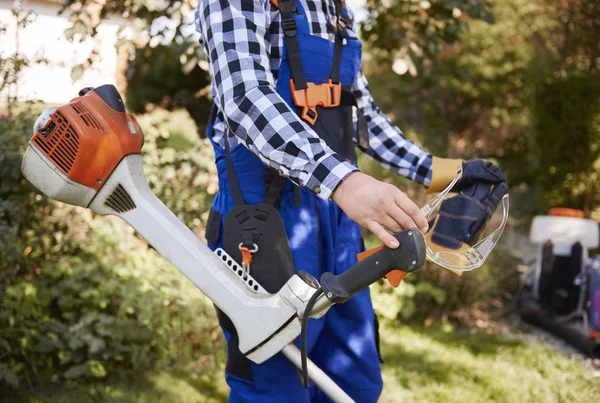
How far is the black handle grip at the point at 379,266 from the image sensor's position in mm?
1136

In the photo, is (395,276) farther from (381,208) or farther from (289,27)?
(289,27)

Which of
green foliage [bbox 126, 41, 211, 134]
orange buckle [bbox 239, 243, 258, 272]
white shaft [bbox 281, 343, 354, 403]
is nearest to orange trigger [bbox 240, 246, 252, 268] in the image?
orange buckle [bbox 239, 243, 258, 272]

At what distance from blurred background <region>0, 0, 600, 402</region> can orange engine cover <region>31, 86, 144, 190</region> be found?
1522 mm

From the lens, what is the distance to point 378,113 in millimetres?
1902

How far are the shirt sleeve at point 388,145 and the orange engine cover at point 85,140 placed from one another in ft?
2.42

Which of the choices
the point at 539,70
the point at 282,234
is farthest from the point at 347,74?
the point at 539,70

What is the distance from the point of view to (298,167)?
127 centimetres

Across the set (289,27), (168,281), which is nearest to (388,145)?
(289,27)

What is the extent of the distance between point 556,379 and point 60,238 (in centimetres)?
291

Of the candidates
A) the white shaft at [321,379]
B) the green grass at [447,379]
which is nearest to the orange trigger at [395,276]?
the white shaft at [321,379]

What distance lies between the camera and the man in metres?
1.26

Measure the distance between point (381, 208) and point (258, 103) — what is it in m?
0.36

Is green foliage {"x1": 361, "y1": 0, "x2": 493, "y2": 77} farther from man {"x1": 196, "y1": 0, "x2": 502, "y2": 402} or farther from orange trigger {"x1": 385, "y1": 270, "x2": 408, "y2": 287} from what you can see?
orange trigger {"x1": 385, "y1": 270, "x2": 408, "y2": 287}

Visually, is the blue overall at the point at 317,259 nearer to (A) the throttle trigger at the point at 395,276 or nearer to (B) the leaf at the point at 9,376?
(A) the throttle trigger at the point at 395,276
